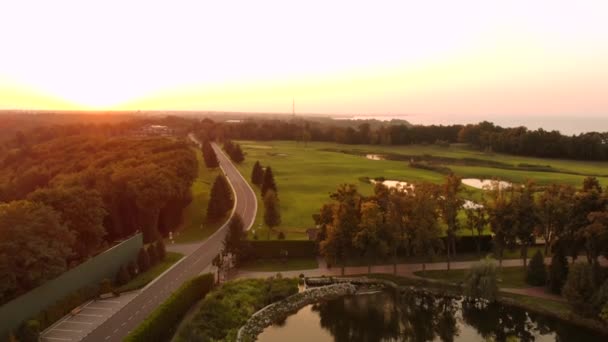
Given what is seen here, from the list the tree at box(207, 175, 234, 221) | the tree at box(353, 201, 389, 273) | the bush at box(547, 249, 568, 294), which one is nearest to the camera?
the bush at box(547, 249, 568, 294)

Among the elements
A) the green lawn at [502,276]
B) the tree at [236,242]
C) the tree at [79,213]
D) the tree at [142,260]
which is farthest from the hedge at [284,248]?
the tree at [79,213]

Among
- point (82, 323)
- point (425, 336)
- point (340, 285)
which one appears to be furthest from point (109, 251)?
point (425, 336)

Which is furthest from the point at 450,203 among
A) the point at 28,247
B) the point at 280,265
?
the point at 28,247

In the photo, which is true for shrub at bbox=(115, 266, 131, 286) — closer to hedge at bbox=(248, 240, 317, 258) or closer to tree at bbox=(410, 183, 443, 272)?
hedge at bbox=(248, 240, 317, 258)

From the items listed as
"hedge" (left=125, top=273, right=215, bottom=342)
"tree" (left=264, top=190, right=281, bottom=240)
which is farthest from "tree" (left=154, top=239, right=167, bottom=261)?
"tree" (left=264, top=190, right=281, bottom=240)

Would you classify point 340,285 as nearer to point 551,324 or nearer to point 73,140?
point 551,324

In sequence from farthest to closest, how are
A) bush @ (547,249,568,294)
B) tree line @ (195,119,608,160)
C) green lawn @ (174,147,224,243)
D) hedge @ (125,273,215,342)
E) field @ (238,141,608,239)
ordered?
tree line @ (195,119,608,160) → field @ (238,141,608,239) → green lawn @ (174,147,224,243) → bush @ (547,249,568,294) → hedge @ (125,273,215,342)

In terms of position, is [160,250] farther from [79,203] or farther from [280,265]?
[280,265]
